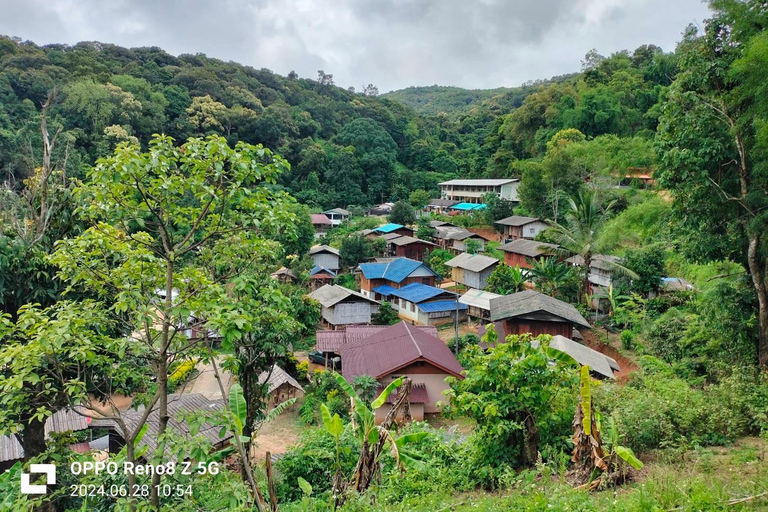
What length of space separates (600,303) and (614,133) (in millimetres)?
21529

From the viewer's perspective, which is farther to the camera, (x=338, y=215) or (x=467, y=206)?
(x=338, y=215)

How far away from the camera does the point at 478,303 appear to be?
78.9 ft

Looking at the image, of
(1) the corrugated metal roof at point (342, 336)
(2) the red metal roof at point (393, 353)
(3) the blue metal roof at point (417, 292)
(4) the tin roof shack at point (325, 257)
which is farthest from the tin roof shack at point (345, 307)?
(4) the tin roof shack at point (325, 257)

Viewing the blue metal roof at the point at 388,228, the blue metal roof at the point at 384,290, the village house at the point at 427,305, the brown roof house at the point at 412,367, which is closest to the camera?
the brown roof house at the point at 412,367

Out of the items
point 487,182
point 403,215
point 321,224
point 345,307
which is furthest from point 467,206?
point 345,307

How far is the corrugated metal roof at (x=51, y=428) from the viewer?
32.5ft

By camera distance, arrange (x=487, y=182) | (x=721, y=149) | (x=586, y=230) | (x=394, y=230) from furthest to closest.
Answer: (x=487, y=182), (x=394, y=230), (x=586, y=230), (x=721, y=149)

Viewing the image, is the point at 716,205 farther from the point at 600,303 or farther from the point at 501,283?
the point at 501,283

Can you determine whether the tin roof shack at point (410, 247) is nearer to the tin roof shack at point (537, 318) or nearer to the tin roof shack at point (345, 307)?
the tin roof shack at point (345, 307)

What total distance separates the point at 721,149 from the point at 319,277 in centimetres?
2597

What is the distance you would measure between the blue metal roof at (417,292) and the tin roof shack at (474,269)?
3.11 m

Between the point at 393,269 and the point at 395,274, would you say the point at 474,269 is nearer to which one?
the point at 395,274

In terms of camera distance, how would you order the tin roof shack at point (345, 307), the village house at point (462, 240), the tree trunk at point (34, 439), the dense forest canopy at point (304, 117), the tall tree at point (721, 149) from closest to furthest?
the tree trunk at point (34, 439), the tall tree at point (721, 149), the tin roof shack at point (345, 307), the village house at point (462, 240), the dense forest canopy at point (304, 117)

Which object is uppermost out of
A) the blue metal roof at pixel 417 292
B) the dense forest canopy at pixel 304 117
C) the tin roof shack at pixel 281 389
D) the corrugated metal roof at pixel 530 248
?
the dense forest canopy at pixel 304 117
